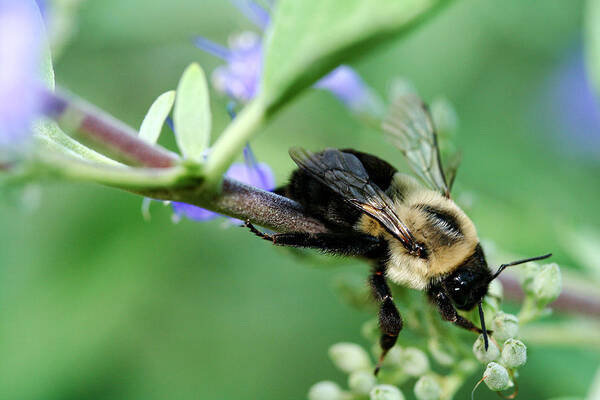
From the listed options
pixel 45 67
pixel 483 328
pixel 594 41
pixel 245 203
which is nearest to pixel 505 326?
pixel 483 328

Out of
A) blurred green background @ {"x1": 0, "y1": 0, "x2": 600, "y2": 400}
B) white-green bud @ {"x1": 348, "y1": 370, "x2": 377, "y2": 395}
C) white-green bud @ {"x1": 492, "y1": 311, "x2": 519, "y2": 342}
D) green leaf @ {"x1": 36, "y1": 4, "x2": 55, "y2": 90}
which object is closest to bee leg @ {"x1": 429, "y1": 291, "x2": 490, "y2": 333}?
white-green bud @ {"x1": 492, "y1": 311, "x2": 519, "y2": 342}

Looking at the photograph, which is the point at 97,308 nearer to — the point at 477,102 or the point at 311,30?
the point at 477,102

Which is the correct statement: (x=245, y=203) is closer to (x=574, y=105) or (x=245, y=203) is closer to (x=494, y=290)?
(x=494, y=290)

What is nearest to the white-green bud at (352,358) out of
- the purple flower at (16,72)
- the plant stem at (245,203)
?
the plant stem at (245,203)

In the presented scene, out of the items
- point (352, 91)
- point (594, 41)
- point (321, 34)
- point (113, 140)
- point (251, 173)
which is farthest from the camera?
point (352, 91)

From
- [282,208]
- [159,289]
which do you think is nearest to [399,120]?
[282,208]

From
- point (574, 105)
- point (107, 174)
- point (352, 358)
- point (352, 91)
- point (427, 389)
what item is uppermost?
point (574, 105)

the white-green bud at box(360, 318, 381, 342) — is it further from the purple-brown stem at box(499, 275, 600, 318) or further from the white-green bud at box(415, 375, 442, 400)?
the purple-brown stem at box(499, 275, 600, 318)
